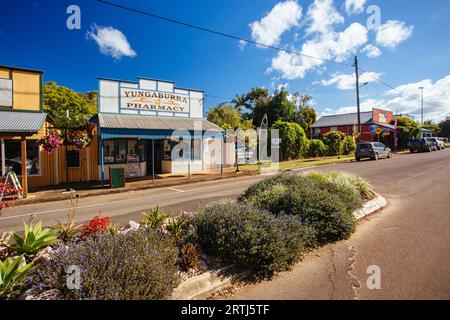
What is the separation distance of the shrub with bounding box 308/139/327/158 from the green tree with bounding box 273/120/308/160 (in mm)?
A: 1970

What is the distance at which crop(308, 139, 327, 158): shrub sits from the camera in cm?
2795

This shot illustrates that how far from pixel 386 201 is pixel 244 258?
6.96m

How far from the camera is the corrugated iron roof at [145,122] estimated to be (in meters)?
13.2

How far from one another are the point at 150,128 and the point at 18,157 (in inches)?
257

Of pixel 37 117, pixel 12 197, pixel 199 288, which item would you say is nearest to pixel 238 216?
pixel 199 288

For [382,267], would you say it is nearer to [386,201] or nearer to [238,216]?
[238,216]

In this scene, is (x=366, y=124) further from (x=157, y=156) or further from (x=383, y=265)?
(x=383, y=265)

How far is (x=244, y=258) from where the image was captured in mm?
3742

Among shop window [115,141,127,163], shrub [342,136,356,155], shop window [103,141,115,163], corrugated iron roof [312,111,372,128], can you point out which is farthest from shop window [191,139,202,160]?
corrugated iron roof [312,111,372,128]

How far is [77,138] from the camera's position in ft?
39.8

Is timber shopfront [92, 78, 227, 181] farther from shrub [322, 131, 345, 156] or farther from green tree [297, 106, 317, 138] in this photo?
green tree [297, 106, 317, 138]

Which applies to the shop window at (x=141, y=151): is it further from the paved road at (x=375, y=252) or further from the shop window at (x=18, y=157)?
the paved road at (x=375, y=252)

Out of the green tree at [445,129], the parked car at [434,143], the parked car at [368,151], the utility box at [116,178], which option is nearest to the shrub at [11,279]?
the utility box at [116,178]

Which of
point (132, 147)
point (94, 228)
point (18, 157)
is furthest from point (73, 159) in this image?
point (94, 228)
